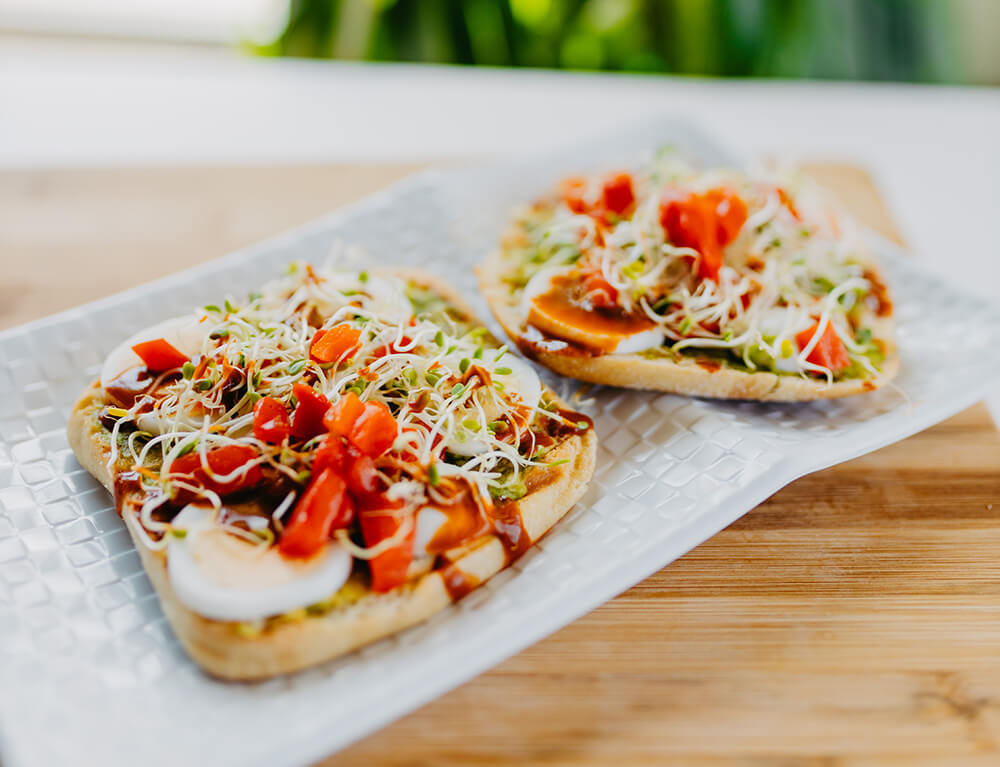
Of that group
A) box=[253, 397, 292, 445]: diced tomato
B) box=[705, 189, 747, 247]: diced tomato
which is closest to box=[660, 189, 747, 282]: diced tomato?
box=[705, 189, 747, 247]: diced tomato

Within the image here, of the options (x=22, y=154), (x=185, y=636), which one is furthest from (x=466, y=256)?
(x=22, y=154)

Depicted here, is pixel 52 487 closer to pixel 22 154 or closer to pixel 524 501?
pixel 524 501

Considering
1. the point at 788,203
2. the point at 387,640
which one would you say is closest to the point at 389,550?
the point at 387,640

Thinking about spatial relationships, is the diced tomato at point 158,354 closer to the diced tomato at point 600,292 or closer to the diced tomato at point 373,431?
the diced tomato at point 373,431

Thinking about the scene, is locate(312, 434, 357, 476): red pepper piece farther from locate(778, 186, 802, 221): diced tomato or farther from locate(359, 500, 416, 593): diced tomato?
locate(778, 186, 802, 221): diced tomato

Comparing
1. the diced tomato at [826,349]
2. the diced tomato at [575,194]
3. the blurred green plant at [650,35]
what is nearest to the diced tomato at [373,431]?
the diced tomato at [826,349]
